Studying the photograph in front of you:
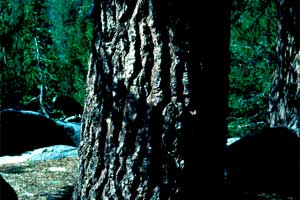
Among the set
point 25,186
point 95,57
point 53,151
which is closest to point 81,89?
point 53,151

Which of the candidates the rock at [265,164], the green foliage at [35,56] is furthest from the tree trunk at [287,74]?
the green foliage at [35,56]

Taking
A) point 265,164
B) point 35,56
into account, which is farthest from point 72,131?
point 265,164

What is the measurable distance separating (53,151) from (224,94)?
4.26m

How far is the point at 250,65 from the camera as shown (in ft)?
29.9

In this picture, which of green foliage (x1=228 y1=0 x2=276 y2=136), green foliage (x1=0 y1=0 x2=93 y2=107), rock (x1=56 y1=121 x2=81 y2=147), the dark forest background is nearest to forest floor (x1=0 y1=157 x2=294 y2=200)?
rock (x1=56 y1=121 x2=81 y2=147)

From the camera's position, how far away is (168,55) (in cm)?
224

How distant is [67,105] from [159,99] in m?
12.5

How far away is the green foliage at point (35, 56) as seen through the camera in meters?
10.8

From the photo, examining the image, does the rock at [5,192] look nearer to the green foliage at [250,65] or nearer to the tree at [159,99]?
the tree at [159,99]

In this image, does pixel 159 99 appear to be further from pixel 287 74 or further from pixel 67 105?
pixel 67 105

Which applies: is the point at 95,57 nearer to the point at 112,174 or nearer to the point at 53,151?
the point at 112,174

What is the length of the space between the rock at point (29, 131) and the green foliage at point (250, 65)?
324cm

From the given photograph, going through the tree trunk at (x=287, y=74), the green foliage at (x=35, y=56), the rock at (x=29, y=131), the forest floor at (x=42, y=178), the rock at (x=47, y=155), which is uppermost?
the green foliage at (x=35, y=56)

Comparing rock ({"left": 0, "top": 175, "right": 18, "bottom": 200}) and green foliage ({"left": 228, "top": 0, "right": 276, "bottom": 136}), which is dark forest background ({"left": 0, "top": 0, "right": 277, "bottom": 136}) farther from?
rock ({"left": 0, "top": 175, "right": 18, "bottom": 200})
